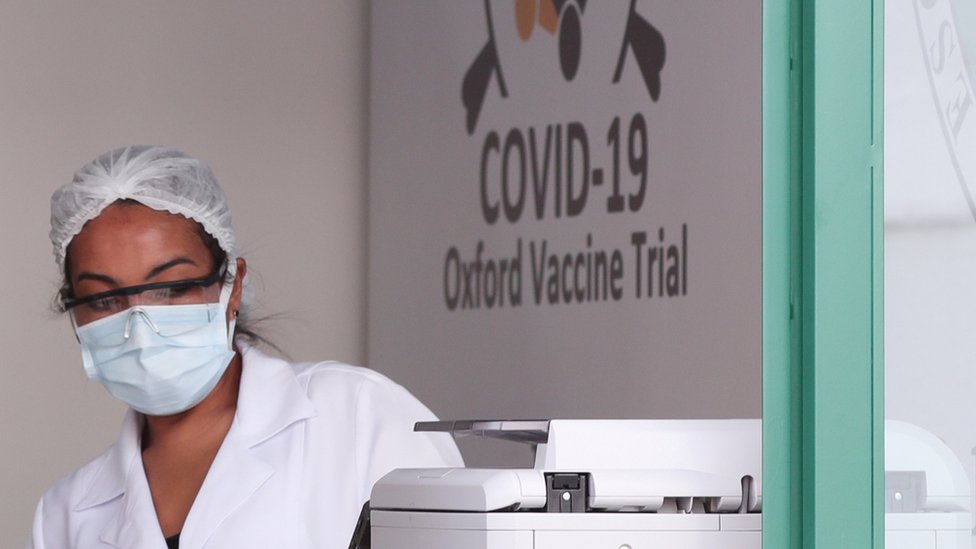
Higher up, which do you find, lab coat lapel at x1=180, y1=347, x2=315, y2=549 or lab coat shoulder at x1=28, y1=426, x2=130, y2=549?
lab coat lapel at x1=180, y1=347, x2=315, y2=549

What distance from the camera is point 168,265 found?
1613 mm

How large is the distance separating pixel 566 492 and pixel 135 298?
2.63ft

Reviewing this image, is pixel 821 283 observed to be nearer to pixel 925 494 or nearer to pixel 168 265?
pixel 925 494

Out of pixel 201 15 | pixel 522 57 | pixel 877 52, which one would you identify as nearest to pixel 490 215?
pixel 522 57

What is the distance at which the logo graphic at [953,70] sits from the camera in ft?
3.10

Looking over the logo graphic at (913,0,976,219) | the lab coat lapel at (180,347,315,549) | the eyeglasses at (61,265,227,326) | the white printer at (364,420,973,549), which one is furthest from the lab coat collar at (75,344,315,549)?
the logo graphic at (913,0,976,219)

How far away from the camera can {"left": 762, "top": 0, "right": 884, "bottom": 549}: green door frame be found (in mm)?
890

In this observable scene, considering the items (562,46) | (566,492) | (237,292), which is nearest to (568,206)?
(562,46)

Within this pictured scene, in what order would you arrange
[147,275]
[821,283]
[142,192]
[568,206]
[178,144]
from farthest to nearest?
[178,144]
[568,206]
[142,192]
[147,275]
[821,283]

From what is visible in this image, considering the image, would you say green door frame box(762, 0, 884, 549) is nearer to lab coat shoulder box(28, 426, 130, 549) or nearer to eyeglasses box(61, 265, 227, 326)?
eyeglasses box(61, 265, 227, 326)

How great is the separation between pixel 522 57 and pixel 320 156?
0.75 m

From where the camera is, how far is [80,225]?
1.66m

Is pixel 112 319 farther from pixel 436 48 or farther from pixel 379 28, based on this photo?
pixel 379 28

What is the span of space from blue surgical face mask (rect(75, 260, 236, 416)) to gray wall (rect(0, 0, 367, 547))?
112 cm
